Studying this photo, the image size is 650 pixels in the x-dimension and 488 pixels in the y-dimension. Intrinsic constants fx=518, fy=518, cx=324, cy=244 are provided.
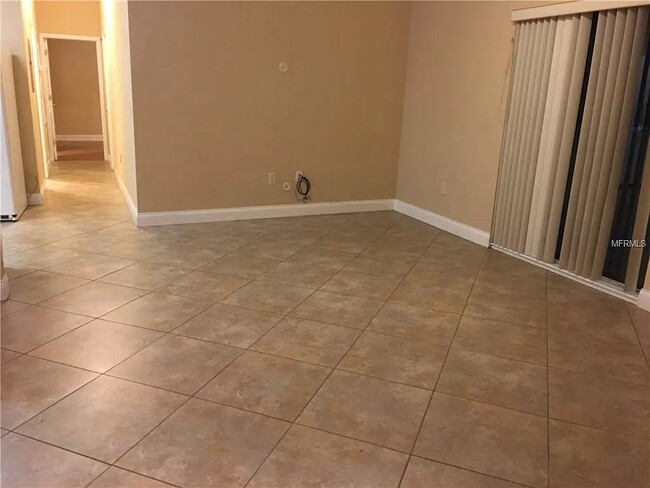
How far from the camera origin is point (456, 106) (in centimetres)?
507

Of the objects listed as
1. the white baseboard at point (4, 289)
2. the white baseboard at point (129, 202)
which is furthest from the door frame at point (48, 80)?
the white baseboard at point (4, 289)

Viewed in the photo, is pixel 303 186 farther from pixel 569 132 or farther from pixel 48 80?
pixel 48 80

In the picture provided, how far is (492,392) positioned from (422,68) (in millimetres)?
4078

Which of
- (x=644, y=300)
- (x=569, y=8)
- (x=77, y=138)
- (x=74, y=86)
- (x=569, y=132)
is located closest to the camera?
(x=644, y=300)

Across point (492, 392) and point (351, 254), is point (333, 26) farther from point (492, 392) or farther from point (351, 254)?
point (492, 392)

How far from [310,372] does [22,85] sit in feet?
16.6

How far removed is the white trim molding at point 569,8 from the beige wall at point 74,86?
10231 millimetres

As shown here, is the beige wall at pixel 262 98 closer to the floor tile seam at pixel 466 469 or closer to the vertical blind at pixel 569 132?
the vertical blind at pixel 569 132

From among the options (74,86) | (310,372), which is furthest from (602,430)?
(74,86)

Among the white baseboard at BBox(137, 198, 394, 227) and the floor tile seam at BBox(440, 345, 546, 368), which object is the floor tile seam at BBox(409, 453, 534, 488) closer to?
the floor tile seam at BBox(440, 345, 546, 368)

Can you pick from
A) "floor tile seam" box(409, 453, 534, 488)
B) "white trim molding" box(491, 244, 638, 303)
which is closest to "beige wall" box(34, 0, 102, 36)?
"white trim molding" box(491, 244, 638, 303)

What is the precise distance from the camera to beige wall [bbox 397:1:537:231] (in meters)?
4.57

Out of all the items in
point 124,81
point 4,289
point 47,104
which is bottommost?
point 4,289

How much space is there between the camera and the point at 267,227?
522 cm
